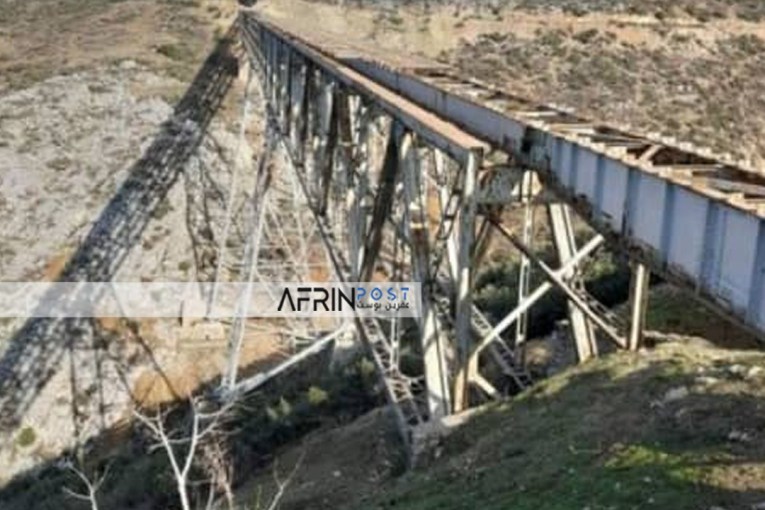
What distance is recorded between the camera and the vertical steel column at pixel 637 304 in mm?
9578

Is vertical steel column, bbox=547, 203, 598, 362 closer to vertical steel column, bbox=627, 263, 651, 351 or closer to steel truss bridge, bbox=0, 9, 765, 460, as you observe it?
steel truss bridge, bbox=0, 9, 765, 460

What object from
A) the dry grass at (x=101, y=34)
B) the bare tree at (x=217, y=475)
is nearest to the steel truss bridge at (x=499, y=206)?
the bare tree at (x=217, y=475)

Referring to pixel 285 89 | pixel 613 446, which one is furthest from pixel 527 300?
pixel 285 89

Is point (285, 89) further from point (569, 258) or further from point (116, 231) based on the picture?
point (569, 258)

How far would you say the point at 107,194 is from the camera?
3378cm

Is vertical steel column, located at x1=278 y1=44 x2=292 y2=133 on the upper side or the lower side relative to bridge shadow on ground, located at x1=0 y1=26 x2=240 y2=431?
upper

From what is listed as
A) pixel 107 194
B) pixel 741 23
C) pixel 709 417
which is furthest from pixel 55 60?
pixel 709 417

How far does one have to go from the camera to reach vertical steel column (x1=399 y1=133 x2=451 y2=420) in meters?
10.4

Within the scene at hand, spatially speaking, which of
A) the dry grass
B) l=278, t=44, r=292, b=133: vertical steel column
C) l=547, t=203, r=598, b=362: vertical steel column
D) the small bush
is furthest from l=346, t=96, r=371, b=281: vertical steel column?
the dry grass

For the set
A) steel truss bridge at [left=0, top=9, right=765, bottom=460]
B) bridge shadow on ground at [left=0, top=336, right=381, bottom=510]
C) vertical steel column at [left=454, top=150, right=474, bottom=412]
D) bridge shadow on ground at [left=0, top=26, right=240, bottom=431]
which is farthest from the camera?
bridge shadow on ground at [left=0, top=26, right=240, bottom=431]

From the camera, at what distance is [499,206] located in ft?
31.5

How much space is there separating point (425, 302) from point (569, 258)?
5.01 feet

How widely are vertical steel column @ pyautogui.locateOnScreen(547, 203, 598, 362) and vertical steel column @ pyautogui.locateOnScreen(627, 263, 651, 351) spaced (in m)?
0.50

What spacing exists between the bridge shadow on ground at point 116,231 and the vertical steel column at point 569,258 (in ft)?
60.8
